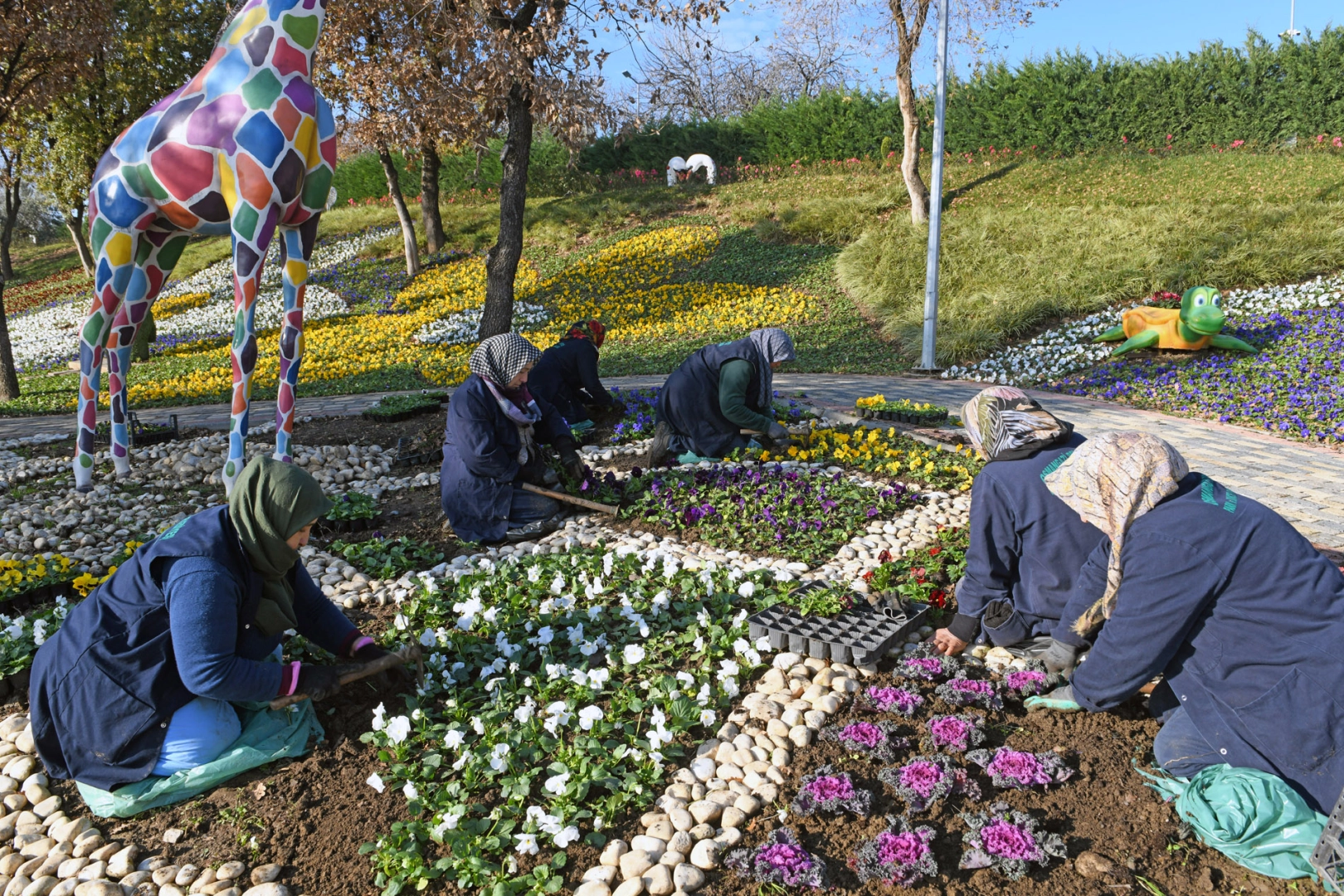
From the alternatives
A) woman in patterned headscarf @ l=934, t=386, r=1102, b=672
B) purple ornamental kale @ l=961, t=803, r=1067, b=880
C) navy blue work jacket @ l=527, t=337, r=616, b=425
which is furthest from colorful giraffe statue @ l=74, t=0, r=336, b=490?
purple ornamental kale @ l=961, t=803, r=1067, b=880

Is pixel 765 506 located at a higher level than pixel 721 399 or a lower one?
lower

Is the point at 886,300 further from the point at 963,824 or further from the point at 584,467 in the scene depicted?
the point at 963,824

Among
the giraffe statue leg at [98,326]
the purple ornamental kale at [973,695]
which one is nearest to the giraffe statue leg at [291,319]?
the giraffe statue leg at [98,326]

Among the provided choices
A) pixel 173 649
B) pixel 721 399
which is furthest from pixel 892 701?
pixel 721 399

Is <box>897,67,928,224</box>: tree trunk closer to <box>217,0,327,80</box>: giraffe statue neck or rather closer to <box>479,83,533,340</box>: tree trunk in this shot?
<box>479,83,533,340</box>: tree trunk

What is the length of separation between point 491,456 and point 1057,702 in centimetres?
351

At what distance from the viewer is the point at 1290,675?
2.50m

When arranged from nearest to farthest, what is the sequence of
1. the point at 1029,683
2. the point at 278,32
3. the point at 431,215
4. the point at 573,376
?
the point at 1029,683, the point at 278,32, the point at 573,376, the point at 431,215

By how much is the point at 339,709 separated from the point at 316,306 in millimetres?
17660

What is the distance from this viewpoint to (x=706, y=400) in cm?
631

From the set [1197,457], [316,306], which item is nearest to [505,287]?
[1197,457]

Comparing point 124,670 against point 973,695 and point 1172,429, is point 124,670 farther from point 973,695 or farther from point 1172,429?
point 1172,429

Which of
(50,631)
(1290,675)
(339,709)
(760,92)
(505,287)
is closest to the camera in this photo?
(1290,675)

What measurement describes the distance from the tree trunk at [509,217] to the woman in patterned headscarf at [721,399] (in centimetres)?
353
